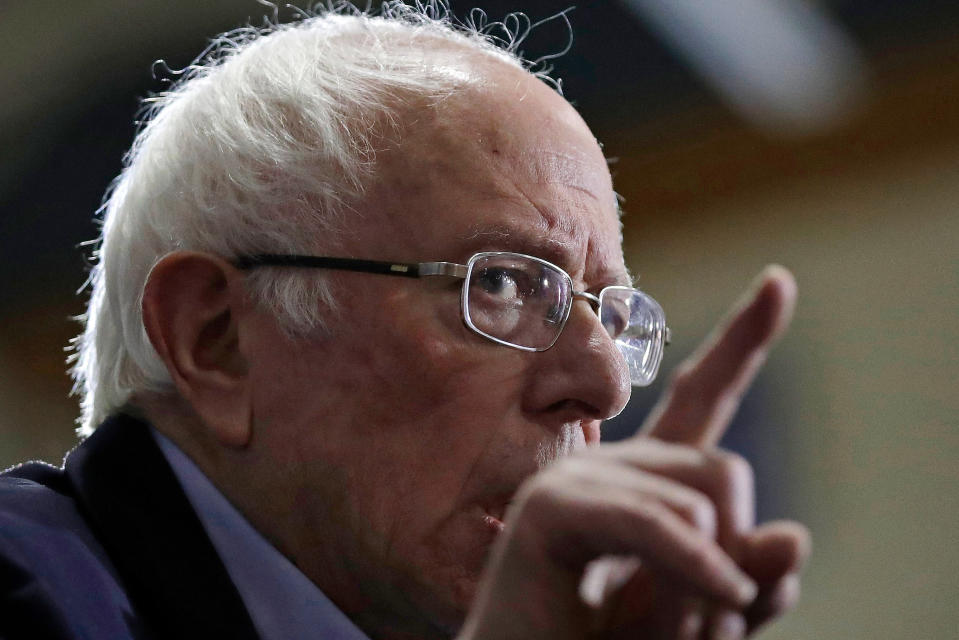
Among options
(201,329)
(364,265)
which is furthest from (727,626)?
(201,329)

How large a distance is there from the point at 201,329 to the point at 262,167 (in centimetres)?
27

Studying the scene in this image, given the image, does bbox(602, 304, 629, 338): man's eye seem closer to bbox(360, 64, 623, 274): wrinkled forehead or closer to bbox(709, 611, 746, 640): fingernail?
bbox(360, 64, 623, 274): wrinkled forehead

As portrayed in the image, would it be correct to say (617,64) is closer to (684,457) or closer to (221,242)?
(221,242)

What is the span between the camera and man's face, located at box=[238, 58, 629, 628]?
1.49 m

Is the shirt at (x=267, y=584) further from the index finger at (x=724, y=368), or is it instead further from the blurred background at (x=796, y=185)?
the blurred background at (x=796, y=185)

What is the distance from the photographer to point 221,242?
169cm

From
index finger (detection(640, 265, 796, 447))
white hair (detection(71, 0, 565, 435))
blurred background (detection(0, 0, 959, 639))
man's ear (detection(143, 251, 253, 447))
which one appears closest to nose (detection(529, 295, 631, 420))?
white hair (detection(71, 0, 565, 435))

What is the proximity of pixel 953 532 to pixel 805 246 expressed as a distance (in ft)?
4.61

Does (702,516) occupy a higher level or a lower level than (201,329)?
higher

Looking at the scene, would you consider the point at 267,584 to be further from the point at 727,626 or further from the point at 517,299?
the point at 727,626

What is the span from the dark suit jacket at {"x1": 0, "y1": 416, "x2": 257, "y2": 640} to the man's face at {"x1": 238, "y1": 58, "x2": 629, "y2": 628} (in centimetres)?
17

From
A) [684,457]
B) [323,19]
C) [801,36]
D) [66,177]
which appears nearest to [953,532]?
[801,36]

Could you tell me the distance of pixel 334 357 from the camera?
5.18ft

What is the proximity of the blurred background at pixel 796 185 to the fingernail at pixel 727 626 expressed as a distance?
11.9ft
